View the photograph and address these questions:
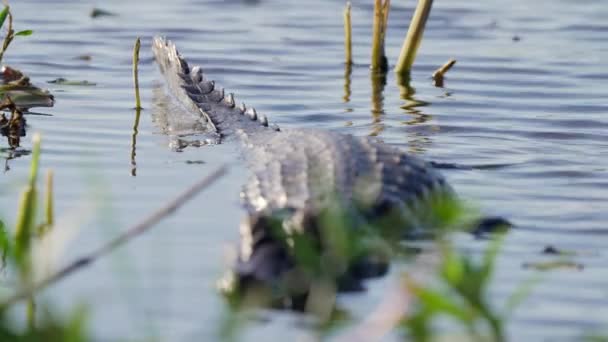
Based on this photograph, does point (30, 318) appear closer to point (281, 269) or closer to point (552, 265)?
point (281, 269)

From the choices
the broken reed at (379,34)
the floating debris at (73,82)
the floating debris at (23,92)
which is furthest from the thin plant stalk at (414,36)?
the floating debris at (23,92)

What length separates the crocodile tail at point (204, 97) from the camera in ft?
22.2

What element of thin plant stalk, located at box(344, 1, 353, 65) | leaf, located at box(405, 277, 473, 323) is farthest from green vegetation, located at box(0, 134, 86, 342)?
thin plant stalk, located at box(344, 1, 353, 65)

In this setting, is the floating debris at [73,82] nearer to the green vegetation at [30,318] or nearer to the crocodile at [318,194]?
the crocodile at [318,194]

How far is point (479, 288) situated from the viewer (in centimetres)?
246

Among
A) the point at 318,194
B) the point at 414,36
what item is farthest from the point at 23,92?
the point at 318,194

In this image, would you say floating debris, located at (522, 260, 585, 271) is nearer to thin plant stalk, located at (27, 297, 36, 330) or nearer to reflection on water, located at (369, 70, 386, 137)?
thin plant stalk, located at (27, 297, 36, 330)

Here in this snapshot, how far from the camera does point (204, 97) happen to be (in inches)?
289

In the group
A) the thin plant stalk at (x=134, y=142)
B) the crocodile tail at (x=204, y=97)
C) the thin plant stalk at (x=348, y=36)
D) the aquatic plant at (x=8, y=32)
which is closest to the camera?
the aquatic plant at (x=8, y=32)

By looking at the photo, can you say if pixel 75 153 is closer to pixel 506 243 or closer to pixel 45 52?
pixel 506 243

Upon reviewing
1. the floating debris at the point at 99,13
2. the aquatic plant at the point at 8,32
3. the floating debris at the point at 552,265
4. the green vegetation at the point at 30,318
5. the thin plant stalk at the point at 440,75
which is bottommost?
the floating debris at the point at 552,265

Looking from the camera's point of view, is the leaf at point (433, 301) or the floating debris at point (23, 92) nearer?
the leaf at point (433, 301)

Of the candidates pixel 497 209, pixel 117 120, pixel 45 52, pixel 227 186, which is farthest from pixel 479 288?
pixel 45 52

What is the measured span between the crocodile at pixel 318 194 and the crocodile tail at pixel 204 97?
0.24 meters
